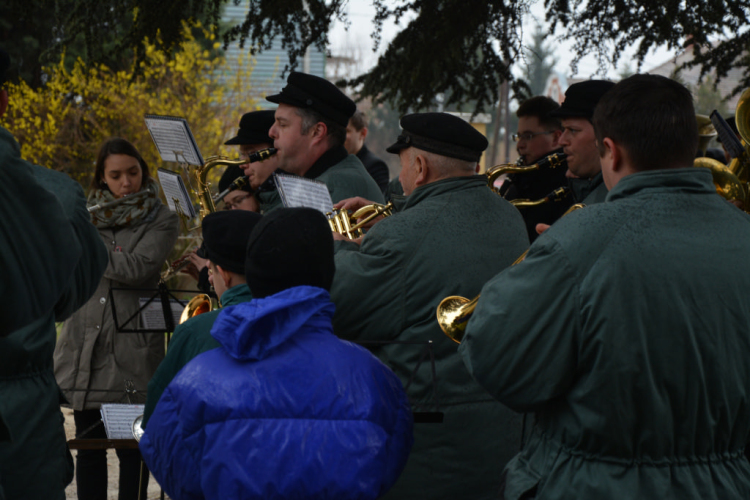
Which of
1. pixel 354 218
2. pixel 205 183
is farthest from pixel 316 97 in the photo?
pixel 205 183

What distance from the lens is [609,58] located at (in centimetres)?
547

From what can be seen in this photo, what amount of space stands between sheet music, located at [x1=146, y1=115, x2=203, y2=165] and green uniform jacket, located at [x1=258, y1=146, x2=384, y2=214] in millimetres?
500

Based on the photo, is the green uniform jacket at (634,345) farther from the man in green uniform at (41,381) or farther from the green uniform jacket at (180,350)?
the man in green uniform at (41,381)

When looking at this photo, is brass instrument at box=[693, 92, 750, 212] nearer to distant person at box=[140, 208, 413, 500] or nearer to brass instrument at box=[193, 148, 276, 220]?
brass instrument at box=[193, 148, 276, 220]

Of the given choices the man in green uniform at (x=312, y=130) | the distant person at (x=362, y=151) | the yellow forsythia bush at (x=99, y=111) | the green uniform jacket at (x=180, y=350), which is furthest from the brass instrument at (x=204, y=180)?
the yellow forsythia bush at (x=99, y=111)

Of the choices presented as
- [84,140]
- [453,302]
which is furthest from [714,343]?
[84,140]

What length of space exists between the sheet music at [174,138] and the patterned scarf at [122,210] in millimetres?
543

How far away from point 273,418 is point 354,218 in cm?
185

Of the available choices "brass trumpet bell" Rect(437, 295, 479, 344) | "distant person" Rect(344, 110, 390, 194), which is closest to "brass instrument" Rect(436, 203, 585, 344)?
"brass trumpet bell" Rect(437, 295, 479, 344)

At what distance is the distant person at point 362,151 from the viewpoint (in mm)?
6066

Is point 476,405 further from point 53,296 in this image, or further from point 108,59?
point 108,59

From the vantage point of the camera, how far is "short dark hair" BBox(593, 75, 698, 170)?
6.07ft

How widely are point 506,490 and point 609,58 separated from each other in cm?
421

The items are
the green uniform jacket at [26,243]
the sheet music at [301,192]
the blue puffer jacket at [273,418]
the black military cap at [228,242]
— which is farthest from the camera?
the sheet music at [301,192]
